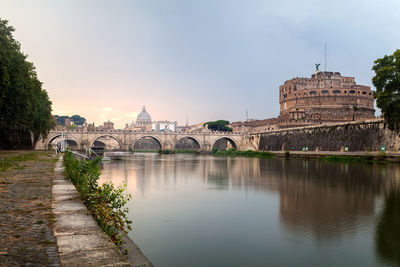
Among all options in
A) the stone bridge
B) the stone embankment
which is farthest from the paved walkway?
the stone bridge

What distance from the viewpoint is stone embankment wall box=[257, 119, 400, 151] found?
41.8 meters

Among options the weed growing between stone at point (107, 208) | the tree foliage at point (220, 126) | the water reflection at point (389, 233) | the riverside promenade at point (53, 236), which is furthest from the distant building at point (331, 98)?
the riverside promenade at point (53, 236)

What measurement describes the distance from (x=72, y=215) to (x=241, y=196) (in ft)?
30.6

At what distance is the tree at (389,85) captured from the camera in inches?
1404

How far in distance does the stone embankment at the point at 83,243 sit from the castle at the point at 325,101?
7634cm

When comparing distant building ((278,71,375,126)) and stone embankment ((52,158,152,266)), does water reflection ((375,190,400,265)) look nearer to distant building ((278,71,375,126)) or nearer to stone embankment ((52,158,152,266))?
stone embankment ((52,158,152,266))

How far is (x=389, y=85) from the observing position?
3616 centimetres

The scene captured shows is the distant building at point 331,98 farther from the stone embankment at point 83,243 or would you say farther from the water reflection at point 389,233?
the stone embankment at point 83,243

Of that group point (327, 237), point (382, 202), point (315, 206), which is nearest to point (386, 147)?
point (382, 202)

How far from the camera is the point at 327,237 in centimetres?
822

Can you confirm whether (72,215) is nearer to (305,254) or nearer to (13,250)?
(13,250)

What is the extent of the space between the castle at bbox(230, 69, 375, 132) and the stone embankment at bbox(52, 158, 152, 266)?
76.3m

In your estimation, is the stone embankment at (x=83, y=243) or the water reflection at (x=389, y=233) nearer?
the stone embankment at (x=83, y=243)

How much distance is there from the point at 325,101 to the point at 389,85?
5615 cm
